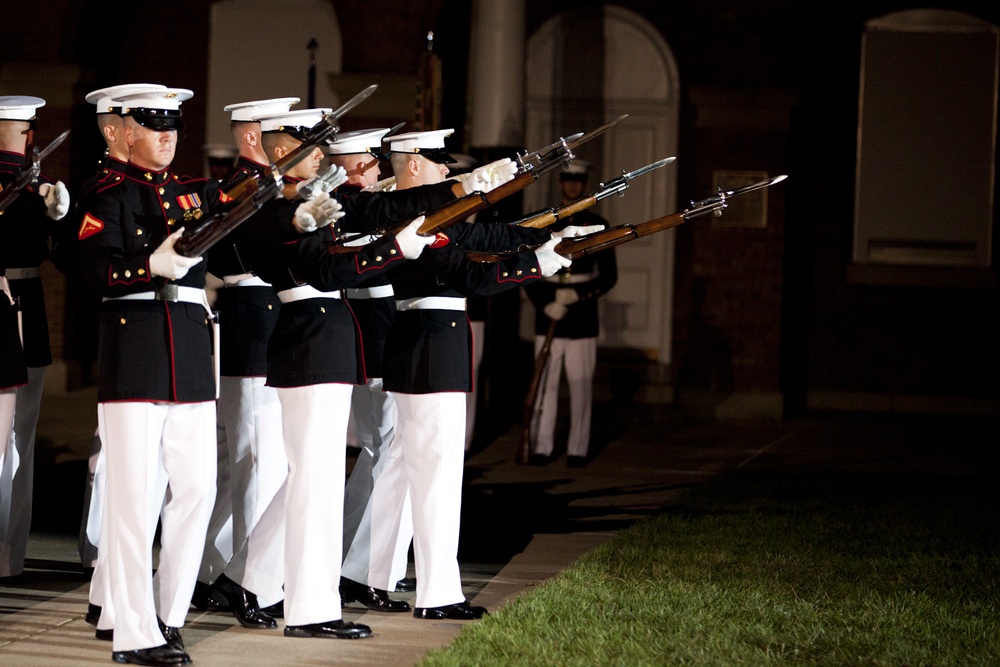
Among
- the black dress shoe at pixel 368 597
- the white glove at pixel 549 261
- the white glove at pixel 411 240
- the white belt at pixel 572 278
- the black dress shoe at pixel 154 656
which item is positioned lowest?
the black dress shoe at pixel 368 597

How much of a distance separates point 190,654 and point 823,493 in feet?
16.8

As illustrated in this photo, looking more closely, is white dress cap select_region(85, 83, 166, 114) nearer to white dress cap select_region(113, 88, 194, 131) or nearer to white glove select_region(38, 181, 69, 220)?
white dress cap select_region(113, 88, 194, 131)

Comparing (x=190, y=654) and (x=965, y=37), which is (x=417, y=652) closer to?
(x=190, y=654)

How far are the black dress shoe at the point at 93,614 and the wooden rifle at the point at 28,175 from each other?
1.68 m

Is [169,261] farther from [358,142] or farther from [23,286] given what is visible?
[23,286]

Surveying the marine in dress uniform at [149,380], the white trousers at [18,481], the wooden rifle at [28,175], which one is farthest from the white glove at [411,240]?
the white trousers at [18,481]

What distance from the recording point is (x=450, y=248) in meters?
5.94

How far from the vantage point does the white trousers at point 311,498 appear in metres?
5.59

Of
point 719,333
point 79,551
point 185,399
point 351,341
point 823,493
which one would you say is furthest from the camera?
point 719,333

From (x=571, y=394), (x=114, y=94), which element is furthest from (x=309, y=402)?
(x=571, y=394)

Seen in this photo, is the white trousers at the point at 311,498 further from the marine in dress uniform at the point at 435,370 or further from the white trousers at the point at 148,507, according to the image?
the marine in dress uniform at the point at 435,370

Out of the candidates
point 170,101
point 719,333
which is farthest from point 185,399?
point 719,333

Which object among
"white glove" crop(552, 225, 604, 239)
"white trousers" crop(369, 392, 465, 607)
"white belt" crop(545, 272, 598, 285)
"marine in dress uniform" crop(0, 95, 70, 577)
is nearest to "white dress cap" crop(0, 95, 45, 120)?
"marine in dress uniform" crop(0, 95, 70, 577)

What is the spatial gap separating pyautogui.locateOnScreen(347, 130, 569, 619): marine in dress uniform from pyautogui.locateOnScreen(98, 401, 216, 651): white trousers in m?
0.91
